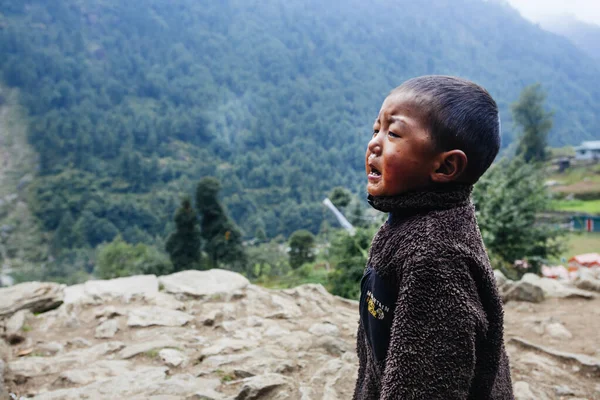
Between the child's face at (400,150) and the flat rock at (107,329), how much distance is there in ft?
11.0

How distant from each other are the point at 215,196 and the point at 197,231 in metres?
1.56

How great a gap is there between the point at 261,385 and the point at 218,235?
12506 millimetres

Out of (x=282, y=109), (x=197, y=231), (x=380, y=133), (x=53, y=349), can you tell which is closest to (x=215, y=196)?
(x=197, y=231)

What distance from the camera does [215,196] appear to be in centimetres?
1390

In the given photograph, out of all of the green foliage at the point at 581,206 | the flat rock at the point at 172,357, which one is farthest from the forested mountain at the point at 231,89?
the flat rock at the point at 172,357

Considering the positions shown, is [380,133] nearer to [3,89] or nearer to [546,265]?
[546,265]

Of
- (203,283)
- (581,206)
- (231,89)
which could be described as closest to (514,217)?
(203,283)

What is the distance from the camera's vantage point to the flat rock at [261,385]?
2555 mm

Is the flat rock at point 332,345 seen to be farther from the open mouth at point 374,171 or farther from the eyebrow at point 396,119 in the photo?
the eyebrow at point 396,119

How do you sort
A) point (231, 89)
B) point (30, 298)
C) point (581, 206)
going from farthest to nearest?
point (231, 89) < point (581, 206) < point (30, 298)

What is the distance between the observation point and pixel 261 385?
2.61 m

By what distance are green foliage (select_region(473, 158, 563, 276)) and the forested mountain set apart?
32483 mm

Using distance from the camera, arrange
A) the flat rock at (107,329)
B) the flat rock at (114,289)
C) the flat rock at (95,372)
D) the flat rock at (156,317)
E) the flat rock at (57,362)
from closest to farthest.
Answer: the flat rock at (95,372) → the flat rock at (57,362) → the flat rock at (107,329) → the flat rock at (156,317) → the flat rock at (114,289)

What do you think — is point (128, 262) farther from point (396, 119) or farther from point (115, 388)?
point (396, 119)
